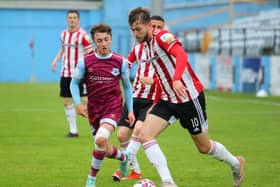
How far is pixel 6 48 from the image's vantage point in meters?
46.8

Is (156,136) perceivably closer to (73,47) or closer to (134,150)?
(134,150)

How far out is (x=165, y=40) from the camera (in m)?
7.58

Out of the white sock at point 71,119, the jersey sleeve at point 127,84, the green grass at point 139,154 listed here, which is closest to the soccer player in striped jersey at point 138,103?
the green grass at point 139,154

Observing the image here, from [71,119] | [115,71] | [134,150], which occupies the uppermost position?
[115,71]

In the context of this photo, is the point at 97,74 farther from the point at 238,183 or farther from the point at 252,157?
the point at 252,157

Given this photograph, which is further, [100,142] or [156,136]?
[100,142]

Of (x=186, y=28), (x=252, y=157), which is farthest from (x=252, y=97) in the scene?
(x=186, y=28)

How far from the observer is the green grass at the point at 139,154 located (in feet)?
29.5

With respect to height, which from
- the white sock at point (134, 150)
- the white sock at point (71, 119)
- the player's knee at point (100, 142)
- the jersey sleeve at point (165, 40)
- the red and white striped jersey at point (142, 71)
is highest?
the jersey sleeve at point (165, 40)

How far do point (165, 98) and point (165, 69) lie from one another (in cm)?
33

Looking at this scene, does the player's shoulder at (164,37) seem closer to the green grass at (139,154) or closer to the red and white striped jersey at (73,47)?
the green grass at (139,154)

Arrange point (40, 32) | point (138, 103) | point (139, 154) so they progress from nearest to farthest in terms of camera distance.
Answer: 1. point (138, 103)
2. point (139, 154)
3. point (40, 32)

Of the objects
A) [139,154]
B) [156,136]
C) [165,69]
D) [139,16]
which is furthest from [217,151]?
[139,154]

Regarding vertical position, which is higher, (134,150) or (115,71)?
(115,71)
